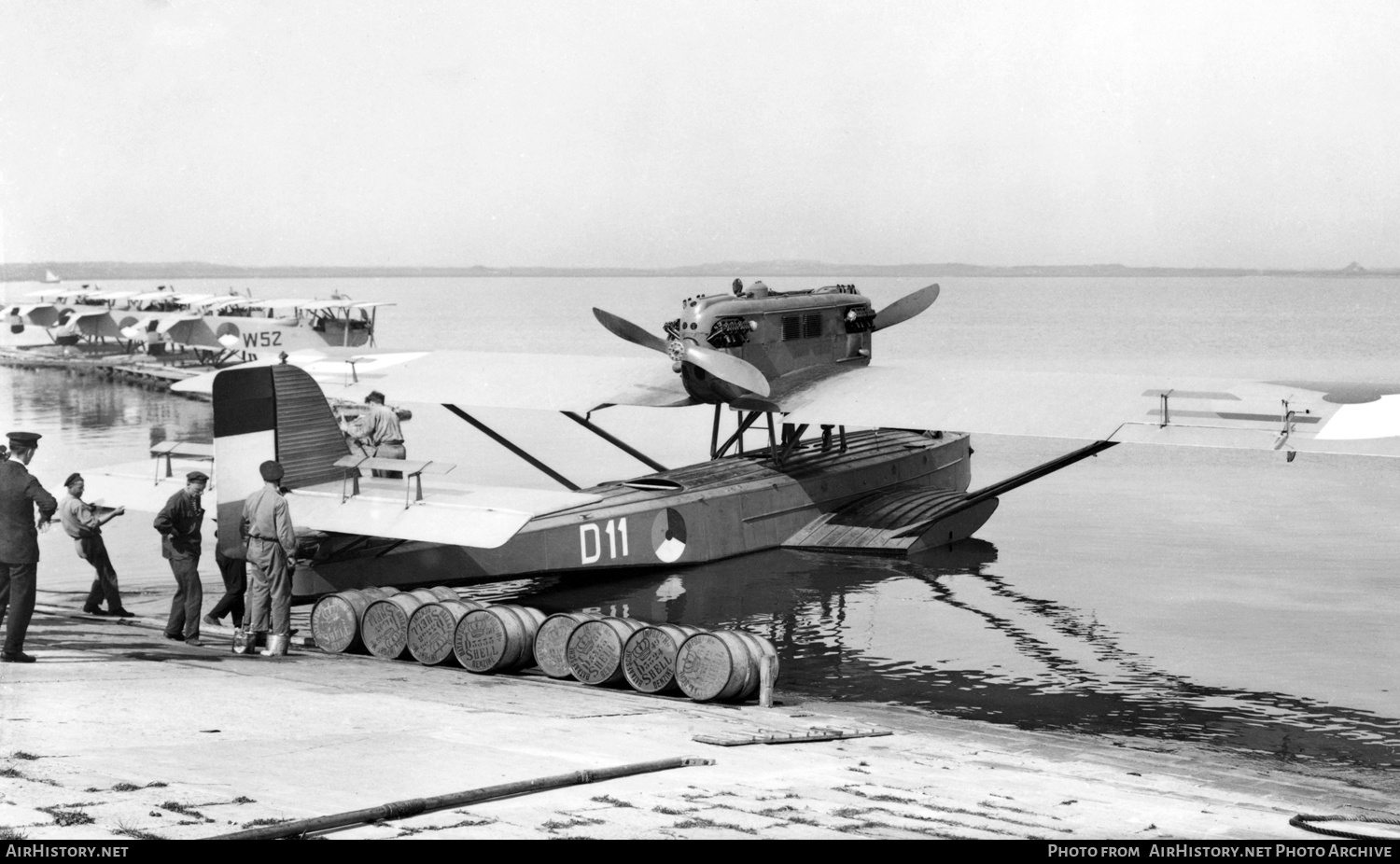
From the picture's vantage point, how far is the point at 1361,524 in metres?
21.2

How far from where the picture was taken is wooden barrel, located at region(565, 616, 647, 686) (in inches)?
416

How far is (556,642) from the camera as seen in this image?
1086 cm

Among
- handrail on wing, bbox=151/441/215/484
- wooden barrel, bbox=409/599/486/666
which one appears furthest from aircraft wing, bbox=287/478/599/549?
handrail on wing, bbox=151/441/215/484

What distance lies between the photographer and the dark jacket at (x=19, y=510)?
9359mm

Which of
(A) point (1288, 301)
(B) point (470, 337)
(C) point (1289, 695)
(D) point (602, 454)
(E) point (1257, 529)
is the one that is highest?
(A) point (1288, 301)

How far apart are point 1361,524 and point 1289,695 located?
10.7 meters

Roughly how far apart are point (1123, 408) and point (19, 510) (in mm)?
11837

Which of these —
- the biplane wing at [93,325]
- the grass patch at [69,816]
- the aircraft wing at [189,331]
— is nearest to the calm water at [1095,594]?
the grass patch at [69,816]

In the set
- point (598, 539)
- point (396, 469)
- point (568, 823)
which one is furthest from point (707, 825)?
point (598, 539)

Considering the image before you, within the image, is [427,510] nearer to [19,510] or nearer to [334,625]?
[334,625]

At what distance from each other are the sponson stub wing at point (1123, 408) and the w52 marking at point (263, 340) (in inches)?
1216

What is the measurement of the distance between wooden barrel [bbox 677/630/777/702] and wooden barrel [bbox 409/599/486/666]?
1.98 metres
